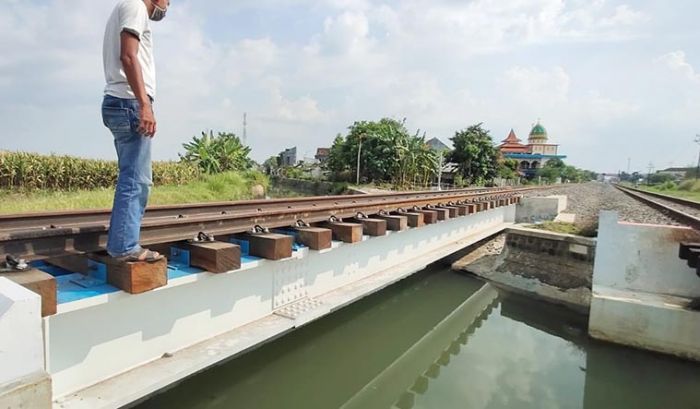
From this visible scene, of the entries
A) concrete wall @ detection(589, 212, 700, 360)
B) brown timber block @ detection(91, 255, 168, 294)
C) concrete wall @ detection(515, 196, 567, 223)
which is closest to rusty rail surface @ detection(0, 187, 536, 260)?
brown timber block @ detection(91, 255, 168, 294)

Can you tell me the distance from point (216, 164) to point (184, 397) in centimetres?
2160

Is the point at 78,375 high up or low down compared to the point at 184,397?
up

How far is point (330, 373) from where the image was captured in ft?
18.0

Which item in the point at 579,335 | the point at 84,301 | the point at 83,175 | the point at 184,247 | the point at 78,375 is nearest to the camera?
the point at 84,301

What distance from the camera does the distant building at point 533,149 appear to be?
81000 mm

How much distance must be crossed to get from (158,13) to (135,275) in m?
1.36

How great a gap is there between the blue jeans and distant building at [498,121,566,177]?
280 ft

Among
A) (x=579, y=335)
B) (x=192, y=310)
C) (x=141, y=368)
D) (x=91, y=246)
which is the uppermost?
(x=91, y=246)

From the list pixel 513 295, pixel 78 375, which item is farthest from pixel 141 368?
pixel 513 295

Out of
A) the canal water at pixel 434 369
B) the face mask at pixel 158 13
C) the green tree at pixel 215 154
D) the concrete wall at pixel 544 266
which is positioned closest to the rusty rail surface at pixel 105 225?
the face mask at pixel 158 13

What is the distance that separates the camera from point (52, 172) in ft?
49.3

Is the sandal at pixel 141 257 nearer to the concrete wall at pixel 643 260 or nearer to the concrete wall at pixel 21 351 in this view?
the concrete wall at pixel 21 351

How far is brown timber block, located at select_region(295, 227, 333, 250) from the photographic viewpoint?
3.32 metres

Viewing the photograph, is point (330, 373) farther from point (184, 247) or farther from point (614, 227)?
point (614, 227)
